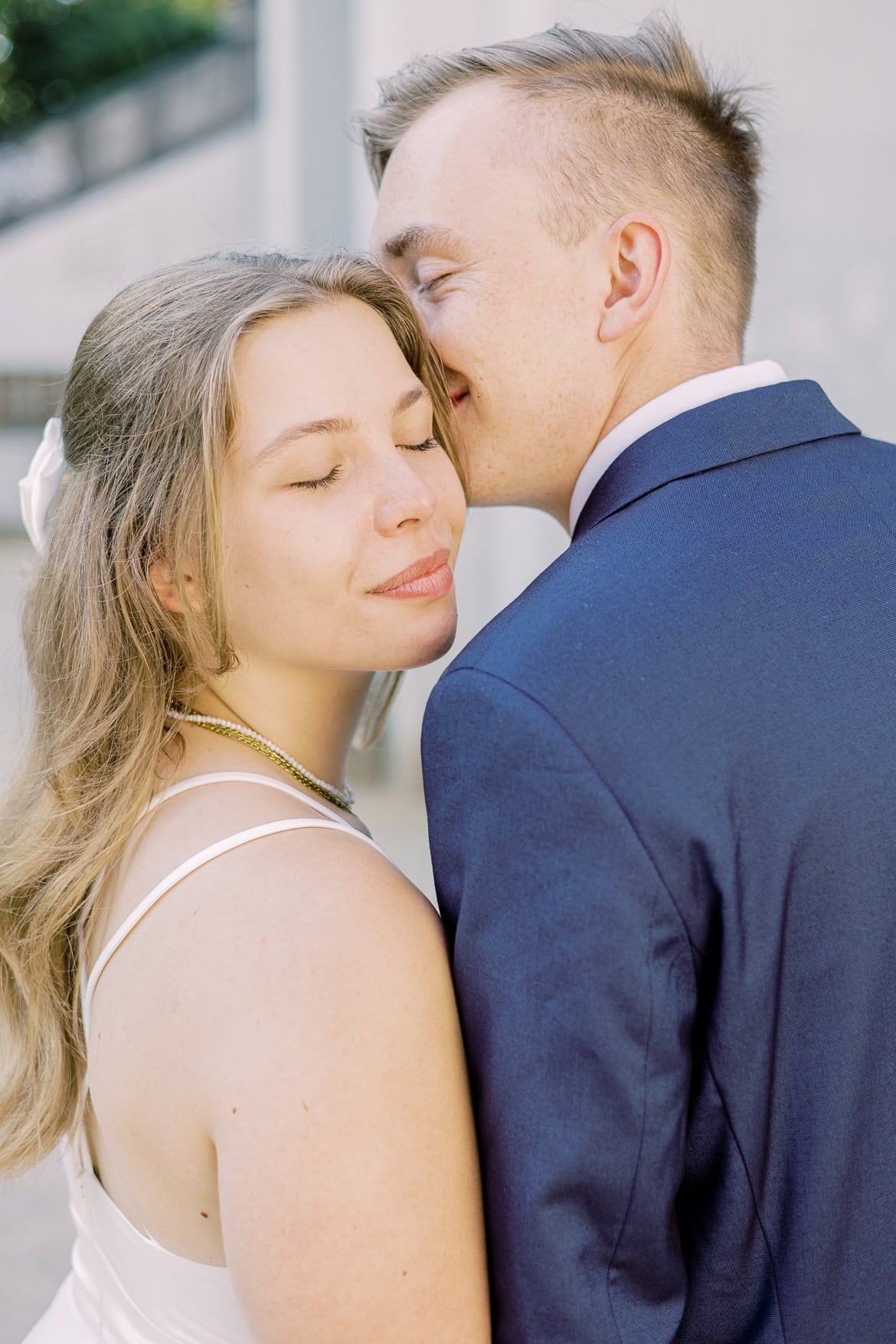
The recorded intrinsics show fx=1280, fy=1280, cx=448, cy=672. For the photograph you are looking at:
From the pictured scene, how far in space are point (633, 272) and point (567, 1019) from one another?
3.44 ft

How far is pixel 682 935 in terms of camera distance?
1.20m

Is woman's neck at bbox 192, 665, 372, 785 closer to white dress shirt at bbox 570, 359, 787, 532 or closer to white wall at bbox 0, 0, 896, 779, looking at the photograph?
white dress shirt at bbox 570, 359, 787, 532

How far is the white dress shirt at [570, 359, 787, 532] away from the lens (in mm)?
1638

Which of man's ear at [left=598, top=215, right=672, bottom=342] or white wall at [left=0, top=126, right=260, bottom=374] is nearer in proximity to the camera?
man's ear at [left=598, top=215, right=672, bottom=342]

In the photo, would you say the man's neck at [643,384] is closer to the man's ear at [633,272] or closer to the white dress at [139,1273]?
the man's ear at [633,272]

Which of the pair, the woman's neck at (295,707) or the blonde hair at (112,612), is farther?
the woman's neck at (295,707)

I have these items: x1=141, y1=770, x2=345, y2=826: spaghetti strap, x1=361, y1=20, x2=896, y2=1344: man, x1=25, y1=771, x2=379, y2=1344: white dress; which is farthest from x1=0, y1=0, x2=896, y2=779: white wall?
x1=361, y1=20, x2=896, y2=1344: man

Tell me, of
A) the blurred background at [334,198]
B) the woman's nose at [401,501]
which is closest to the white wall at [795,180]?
the blurred background at [334,198]

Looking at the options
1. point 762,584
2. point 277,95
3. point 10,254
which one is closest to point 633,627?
point 762,584

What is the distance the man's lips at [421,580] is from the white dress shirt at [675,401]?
0.64 ft

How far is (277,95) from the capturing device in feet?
25.7

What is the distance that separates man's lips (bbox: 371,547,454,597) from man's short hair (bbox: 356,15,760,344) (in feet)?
1.65

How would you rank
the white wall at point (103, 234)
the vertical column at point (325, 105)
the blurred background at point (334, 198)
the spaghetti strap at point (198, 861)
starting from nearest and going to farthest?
1. the spaghetti strap at point (198, 861)
2. the blurred background at point (334, 198)
3. the vertical column at point (325, 105)
4. the white wall at point (103, 234)

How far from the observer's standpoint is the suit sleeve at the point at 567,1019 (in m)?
1.18
